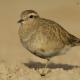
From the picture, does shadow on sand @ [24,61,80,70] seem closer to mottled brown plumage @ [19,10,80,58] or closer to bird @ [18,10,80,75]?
bird @ [18,10,80,75]

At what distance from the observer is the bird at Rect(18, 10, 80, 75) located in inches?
448

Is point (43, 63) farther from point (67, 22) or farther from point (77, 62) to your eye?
point (67, 22)

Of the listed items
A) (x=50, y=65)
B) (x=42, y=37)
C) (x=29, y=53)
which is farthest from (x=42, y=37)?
(x=29, y=53)

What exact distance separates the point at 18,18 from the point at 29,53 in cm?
318

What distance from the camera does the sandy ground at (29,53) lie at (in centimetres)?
1129

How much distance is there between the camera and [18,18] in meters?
16.2

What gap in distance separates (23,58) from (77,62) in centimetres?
115

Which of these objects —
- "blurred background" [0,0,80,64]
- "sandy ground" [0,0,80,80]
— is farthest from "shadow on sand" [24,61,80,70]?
"blurred background" [0,0,80,64]

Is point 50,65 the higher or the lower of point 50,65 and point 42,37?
the lower

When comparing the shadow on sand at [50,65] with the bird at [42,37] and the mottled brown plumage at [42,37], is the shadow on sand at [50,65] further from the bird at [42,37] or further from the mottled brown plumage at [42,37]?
the mottled brown plumage at [42,37]

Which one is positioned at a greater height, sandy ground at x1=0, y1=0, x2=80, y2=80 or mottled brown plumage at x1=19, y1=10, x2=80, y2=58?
mottled brown plumage at x1=19, y1=10, x2=80, y2=58

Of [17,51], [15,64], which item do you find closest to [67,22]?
[17,51]

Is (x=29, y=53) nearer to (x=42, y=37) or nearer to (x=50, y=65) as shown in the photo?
(x=50, y=65)

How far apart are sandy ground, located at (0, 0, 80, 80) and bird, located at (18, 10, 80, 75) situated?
1.31 feet
